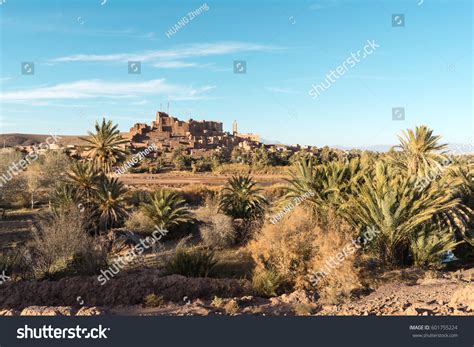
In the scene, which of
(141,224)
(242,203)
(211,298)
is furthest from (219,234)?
(211,298)

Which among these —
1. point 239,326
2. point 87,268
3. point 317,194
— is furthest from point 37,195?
point 239,326

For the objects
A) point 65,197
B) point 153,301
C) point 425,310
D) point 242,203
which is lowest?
point 153,301

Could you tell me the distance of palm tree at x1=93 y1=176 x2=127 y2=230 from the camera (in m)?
18.6

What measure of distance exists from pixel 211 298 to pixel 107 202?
10.4 meters

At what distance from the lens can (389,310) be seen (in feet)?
24.8

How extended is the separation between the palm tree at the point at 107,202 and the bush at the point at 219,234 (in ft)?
14.6

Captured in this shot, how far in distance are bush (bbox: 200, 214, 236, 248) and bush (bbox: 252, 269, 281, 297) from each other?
6.54 m

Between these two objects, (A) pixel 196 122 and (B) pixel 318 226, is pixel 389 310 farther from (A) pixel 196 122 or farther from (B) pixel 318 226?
(A) pixel 196 122

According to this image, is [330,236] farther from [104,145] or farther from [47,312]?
[104,145]

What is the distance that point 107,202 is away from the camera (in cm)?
1856

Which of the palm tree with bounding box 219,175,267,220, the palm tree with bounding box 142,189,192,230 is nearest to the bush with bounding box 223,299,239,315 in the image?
the palm tree with bounding box 142,189,192,230

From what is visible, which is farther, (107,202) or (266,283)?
(107,202)

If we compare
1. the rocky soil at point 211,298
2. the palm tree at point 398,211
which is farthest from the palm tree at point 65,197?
the palm tree at point 398,211

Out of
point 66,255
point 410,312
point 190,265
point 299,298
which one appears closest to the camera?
point 410,312
